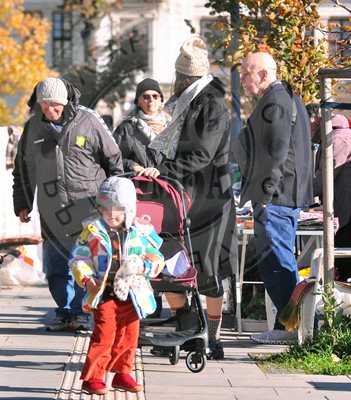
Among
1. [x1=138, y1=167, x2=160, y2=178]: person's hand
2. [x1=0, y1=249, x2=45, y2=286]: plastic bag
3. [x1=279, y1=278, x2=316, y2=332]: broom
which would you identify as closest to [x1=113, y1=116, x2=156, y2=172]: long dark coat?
[x1=138, y1=167, x2=160, y2=178]: person's hand

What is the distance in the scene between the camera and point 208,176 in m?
9.09

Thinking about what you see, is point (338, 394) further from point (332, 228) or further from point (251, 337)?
point (251, 337)

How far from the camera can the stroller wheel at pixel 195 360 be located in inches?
321

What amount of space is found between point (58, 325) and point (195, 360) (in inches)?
104

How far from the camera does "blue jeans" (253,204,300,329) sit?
9297 millimetres

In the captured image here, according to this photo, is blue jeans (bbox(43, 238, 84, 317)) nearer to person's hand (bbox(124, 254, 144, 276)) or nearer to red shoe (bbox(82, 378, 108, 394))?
person's hand (bbox(124, 254, 144, 276))

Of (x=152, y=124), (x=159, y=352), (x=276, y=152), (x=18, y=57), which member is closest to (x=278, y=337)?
(x=159, y=352)

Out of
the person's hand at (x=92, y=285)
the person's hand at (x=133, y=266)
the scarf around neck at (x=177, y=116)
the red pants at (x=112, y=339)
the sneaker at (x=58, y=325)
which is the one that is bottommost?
the sneaker at (x=58, y=325)

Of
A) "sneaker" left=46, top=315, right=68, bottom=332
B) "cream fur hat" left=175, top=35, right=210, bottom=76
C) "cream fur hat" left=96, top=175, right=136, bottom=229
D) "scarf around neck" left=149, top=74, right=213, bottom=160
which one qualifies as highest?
"cream fur hat" left=175, top=35, right=210, bottom=76

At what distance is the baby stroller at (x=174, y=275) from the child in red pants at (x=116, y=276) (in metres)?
0.51

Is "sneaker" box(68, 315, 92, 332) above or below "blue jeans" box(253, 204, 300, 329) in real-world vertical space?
below

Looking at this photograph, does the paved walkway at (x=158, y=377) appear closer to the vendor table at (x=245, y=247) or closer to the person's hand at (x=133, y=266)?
the vendor table at (x=245, y=247)

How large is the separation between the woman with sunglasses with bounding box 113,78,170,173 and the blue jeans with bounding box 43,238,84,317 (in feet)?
2.89

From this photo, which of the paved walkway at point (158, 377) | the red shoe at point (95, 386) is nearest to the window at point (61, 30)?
the paved walkway at point (158, 377)
